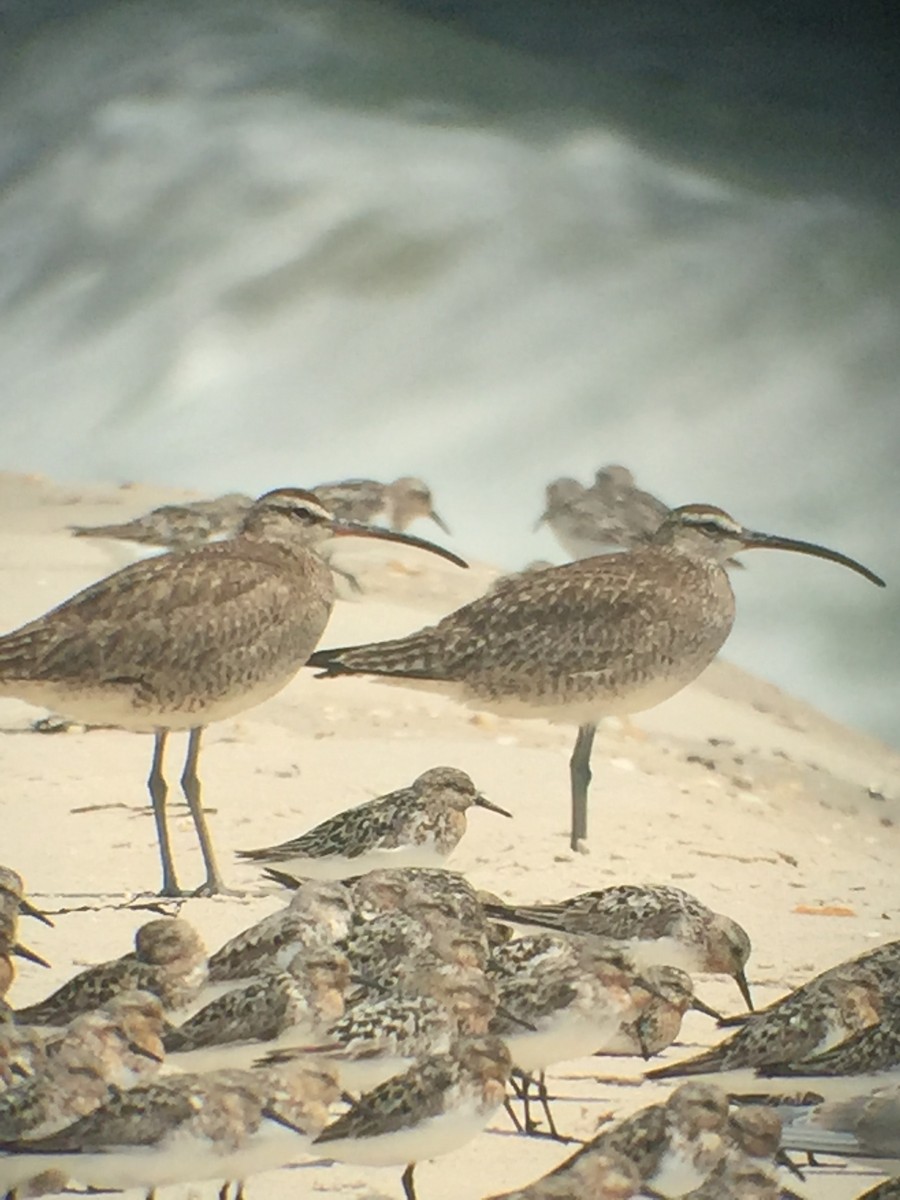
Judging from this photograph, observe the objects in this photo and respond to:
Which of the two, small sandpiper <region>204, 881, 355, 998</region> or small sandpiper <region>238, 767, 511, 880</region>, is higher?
small sandpiper <region>238, 767, 511, 880</region>

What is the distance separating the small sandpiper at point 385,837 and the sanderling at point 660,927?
0.34 m

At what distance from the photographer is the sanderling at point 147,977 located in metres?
3.64

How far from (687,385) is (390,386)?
738 mm

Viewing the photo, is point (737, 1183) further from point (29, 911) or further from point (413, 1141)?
point (29, 911)

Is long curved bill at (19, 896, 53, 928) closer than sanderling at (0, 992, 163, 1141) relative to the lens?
No

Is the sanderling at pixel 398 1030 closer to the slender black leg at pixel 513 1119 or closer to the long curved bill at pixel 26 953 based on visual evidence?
the slender black leg at pixel 513 1119

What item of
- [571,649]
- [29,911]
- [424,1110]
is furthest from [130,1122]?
[571,649]

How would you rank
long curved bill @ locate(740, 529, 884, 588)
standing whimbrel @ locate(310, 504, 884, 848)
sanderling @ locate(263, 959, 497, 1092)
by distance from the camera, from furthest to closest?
long curved bill @ locate(740, 529, 884, 588)
standing whimbrel @ locate(310, 504, 884, 848)
sanderling @ locate(263, 959, 497, 1092)

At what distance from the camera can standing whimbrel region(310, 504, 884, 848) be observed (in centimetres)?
479

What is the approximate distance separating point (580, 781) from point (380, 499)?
839 mm

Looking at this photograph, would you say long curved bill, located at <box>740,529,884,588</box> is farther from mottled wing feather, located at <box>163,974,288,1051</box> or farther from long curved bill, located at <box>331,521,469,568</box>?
mottled wing feather, located at <box>163,974,288,1051</box>

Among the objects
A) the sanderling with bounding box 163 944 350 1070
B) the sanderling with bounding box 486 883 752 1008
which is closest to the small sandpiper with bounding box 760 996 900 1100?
the sanderling with bounding box 486 883 752 1008

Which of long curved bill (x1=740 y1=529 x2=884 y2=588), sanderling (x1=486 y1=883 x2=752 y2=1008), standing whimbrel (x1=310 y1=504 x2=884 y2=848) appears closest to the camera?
sanderling (x1=486 y1=883 x2=752 y2=1008)

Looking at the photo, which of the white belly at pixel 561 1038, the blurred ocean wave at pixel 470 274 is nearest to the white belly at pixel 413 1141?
the white belly at pixel 561 1038
